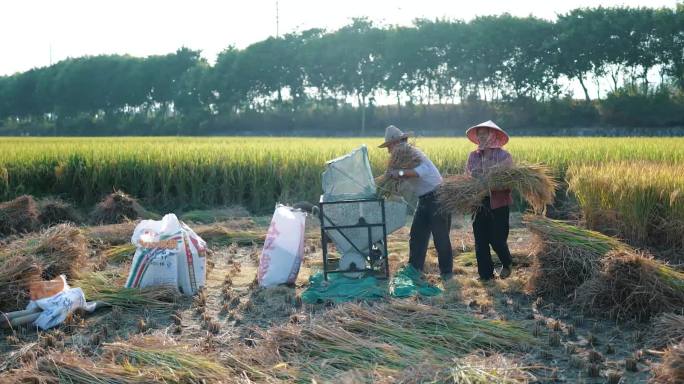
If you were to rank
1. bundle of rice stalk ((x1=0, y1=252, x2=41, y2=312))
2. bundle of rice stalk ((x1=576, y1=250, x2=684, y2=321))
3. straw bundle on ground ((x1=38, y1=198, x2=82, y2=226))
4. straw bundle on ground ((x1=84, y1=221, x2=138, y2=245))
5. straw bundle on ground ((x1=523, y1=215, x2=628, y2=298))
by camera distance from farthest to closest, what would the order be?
straw bundle on ground ((x1=38, y1=198, x2=82, y2=226))
straw bundle on ground ((x1=84, y1=221, x2=138, y2=245))
straw bundle on ground ((x1=523, y1=215, x2=628, y2=298))
bundle of rice stalk ((x1=0, y1=252, x2=41, y2=312))
bundle of rice stalk ((x1=576, y1=250, x2=684, y2=321))

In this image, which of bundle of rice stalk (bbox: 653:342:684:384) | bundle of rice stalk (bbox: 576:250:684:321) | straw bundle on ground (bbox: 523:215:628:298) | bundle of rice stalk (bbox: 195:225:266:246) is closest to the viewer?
bundle of rice stalk (bbox: 653:342:684:384)

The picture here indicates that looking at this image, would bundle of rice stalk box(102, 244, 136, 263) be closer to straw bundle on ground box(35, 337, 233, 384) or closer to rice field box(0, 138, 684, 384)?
rice field box(0, 138, 684, 384)

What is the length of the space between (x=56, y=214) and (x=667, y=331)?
8136mm

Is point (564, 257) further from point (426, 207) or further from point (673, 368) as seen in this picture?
point (673, 368)

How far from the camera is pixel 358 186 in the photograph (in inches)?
232

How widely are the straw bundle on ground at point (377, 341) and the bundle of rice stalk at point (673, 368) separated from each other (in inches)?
33.4

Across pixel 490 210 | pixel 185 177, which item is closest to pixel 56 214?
pixel 185 177

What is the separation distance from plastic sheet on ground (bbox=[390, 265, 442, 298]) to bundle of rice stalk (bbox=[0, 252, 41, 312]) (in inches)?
108

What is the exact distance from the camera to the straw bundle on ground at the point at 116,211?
948 cm

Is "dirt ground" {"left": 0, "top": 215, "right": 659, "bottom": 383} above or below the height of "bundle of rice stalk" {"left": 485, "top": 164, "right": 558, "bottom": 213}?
below

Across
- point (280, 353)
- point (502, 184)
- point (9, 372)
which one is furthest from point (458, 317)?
point (9, 372)

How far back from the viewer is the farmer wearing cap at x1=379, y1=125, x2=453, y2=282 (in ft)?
19.5

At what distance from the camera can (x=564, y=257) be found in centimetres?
508

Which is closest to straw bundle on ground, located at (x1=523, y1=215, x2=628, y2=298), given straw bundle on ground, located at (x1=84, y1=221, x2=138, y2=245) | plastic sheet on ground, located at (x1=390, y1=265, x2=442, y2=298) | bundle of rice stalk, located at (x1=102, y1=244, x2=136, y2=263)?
plastic sheet on ground, located at (x1=390, y1=265, x2=442, y2=298)
